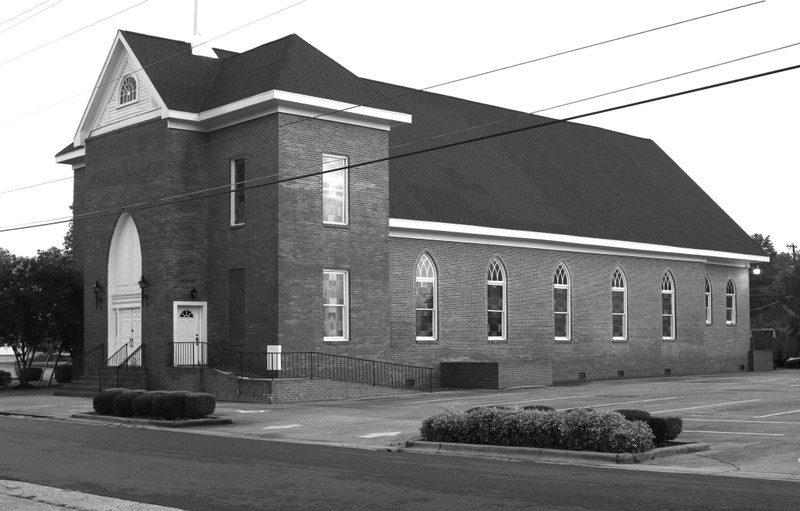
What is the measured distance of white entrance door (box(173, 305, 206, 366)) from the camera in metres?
34.5

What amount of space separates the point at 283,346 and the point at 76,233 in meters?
15.0

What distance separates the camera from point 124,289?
3728 cm

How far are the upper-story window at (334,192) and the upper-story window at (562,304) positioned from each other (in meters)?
12.4

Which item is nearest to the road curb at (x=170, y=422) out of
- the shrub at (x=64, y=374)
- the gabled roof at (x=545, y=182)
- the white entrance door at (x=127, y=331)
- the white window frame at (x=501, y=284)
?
the white entrance door at (x=127, y=331)

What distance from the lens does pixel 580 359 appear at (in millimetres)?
44094

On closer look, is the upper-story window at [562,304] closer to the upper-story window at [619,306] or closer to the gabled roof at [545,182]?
the gabled roof at [545,182]

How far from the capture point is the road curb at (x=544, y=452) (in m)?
16.8

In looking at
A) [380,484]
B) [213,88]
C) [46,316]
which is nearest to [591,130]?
[213,88]

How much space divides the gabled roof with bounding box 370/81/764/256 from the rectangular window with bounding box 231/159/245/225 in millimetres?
5652

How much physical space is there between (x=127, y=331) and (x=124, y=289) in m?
1.59

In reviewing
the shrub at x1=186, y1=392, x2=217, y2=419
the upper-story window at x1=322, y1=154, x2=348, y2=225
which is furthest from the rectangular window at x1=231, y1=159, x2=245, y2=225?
the shrub at x1=186, y1=392, x2=217, y2=419

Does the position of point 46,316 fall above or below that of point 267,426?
above

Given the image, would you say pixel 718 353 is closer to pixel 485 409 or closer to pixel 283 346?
pixel 283 346

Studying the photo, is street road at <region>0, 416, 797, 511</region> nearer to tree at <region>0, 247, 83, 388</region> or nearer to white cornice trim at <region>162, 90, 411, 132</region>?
white cornice trim at <region>162, 90, 411, 132</region>
